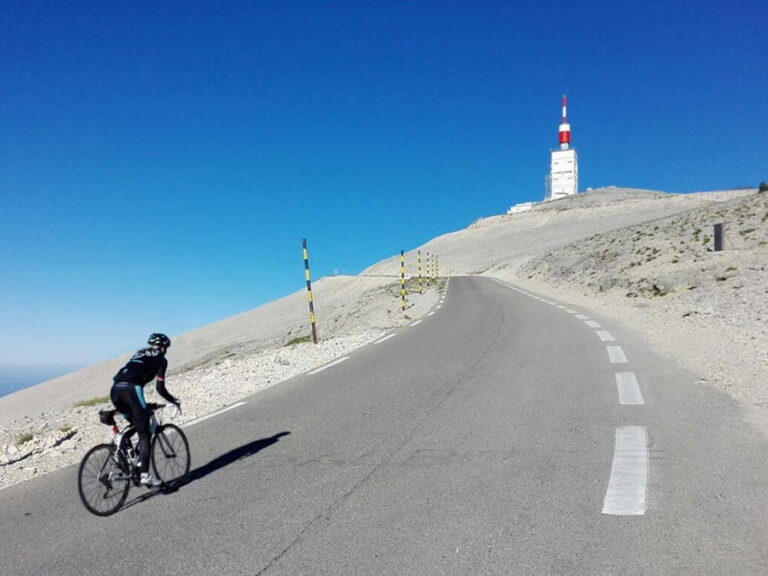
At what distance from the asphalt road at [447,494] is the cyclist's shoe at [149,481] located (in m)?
0.13

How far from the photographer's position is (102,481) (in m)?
4.79

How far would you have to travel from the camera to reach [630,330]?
45.7 ft

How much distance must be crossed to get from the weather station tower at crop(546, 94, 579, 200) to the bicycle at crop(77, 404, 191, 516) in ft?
493

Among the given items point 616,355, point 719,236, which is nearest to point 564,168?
point 719,236

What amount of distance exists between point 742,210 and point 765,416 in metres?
34.1

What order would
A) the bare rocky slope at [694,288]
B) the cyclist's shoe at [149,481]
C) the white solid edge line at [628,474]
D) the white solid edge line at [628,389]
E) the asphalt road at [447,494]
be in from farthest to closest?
the bare rocky slope at [694,288]
the white solid edge line at [628,389]
the cyclist's shoe at [149,481]
the white solid edge line at [628,474]
the asphalt road at [447,494]

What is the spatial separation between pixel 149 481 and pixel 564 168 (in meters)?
153

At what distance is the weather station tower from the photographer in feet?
474

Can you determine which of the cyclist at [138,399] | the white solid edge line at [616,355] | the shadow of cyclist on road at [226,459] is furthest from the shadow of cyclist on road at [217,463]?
the white solid edge line at [616,355]

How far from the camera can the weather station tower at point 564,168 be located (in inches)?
5689

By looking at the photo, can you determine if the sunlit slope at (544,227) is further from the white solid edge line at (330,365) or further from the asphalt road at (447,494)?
the asphalt road at (447,494)

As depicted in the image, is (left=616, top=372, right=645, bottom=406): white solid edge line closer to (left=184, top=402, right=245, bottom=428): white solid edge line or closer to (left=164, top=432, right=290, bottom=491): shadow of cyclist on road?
(left=164, top=432, right=290, bottom=491): shadow of cyclist on road

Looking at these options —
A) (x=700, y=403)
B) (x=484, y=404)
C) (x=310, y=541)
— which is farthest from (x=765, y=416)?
(x=310, y=541)

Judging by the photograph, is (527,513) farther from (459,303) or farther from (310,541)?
(459,303)
